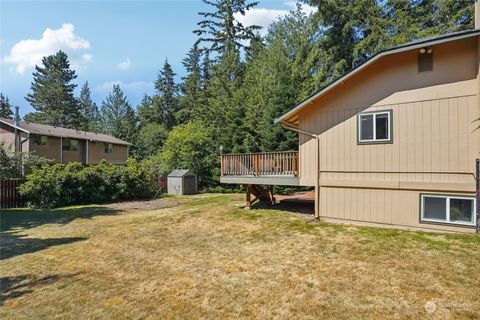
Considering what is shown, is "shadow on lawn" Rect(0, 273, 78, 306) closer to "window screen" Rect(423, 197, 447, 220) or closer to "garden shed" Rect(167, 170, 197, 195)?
"window screen" Rect(423, 197, 447, 220)

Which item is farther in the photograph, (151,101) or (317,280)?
(151,101)

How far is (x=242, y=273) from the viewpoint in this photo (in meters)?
5.73

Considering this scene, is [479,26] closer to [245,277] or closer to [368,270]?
[368,270]

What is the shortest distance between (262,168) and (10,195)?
14.3 metres

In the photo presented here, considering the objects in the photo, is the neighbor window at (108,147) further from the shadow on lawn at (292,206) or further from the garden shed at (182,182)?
the shadow on lawn at (292,206)

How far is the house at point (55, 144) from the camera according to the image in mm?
22078

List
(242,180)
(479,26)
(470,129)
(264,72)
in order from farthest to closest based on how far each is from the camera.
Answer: (264,72), (242,180), (479,26), (470,129)

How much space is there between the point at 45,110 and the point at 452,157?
5315 centimetres

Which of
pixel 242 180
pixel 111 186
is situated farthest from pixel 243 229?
pixel 111 186

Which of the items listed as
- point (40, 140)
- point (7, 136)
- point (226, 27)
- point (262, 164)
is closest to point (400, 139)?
point (262, 164)

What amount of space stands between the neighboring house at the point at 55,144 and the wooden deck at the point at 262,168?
16.5 m

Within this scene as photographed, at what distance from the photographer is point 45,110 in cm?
4531

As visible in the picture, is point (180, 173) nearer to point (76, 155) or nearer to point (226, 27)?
point (76, 155)

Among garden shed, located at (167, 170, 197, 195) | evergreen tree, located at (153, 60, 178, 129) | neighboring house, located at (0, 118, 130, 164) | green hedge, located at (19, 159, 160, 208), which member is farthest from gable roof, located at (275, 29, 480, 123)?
evergreen tree, located at (153, 60, 178, 129)
